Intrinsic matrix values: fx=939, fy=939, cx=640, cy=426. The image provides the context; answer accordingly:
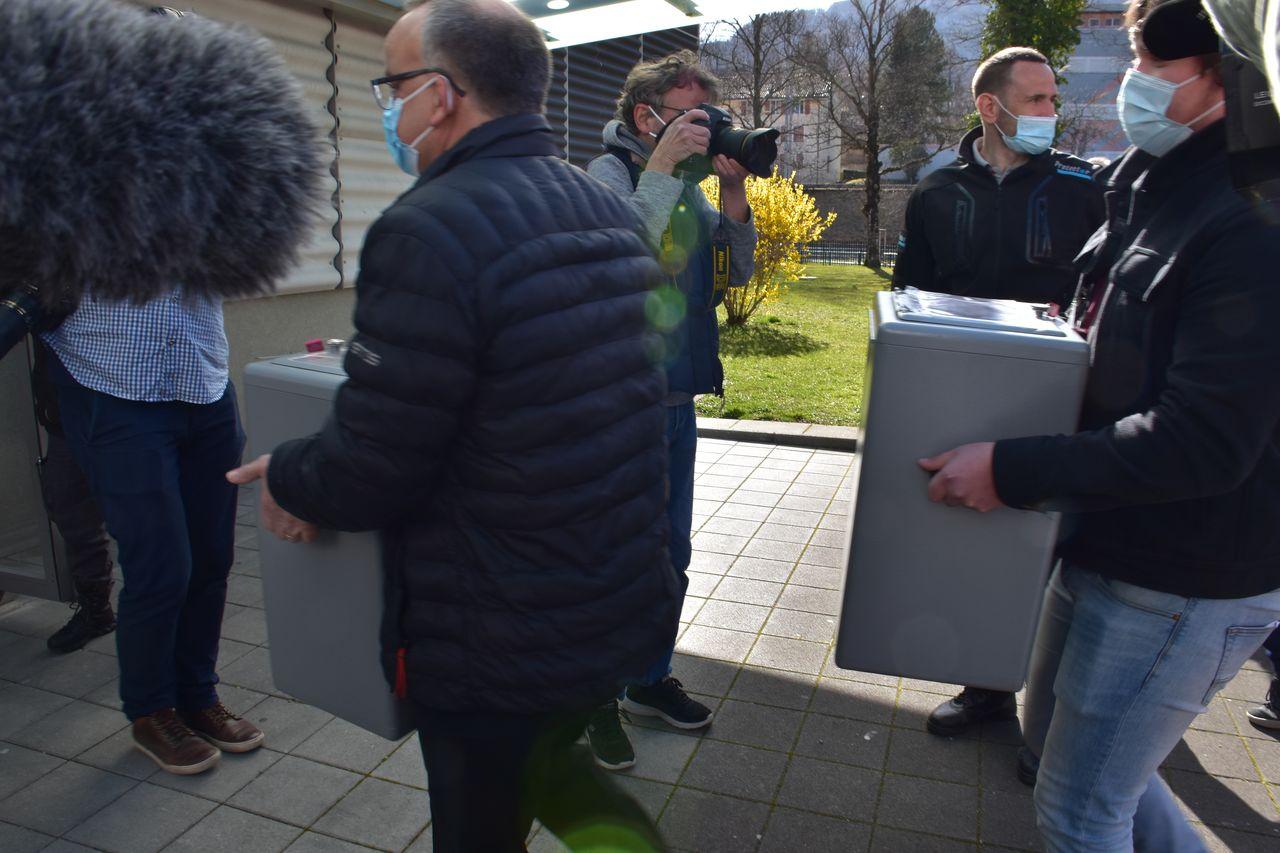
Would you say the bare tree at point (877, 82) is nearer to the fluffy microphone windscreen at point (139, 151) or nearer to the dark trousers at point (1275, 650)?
the dark trousers at point (1275, 650)

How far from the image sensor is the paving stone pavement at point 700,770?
2705 mm

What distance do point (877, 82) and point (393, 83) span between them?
3601 cm

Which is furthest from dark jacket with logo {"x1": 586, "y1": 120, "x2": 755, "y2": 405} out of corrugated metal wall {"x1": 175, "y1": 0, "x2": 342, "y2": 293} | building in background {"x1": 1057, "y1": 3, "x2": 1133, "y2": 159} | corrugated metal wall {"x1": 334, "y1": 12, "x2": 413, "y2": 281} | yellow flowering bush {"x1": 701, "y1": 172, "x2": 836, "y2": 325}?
building in background {"x1": 1057, "y1": 3, "x2": 1133, "y2": 159}

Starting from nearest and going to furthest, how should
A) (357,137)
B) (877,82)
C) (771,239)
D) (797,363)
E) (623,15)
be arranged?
(623,15), (357,137), (797,363), (771,239), (877,82)

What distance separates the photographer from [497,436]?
5.13ft

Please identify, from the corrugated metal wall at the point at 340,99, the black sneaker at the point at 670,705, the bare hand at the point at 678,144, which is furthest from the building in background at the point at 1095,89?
the black sneaker at the point at 670,705

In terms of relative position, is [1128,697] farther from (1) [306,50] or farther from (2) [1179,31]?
(1) [306,50]

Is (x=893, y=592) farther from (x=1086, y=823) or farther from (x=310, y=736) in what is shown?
(x=310, y=736)

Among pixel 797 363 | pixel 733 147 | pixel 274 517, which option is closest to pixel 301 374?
pixel 274 517

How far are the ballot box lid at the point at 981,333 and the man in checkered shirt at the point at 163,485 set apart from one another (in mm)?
2015

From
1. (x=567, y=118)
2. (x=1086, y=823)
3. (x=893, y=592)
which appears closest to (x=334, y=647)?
(x=893, y=592)

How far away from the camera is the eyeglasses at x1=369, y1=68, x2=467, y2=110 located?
1659 mm

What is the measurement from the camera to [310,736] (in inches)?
126

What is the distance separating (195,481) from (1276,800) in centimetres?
350
